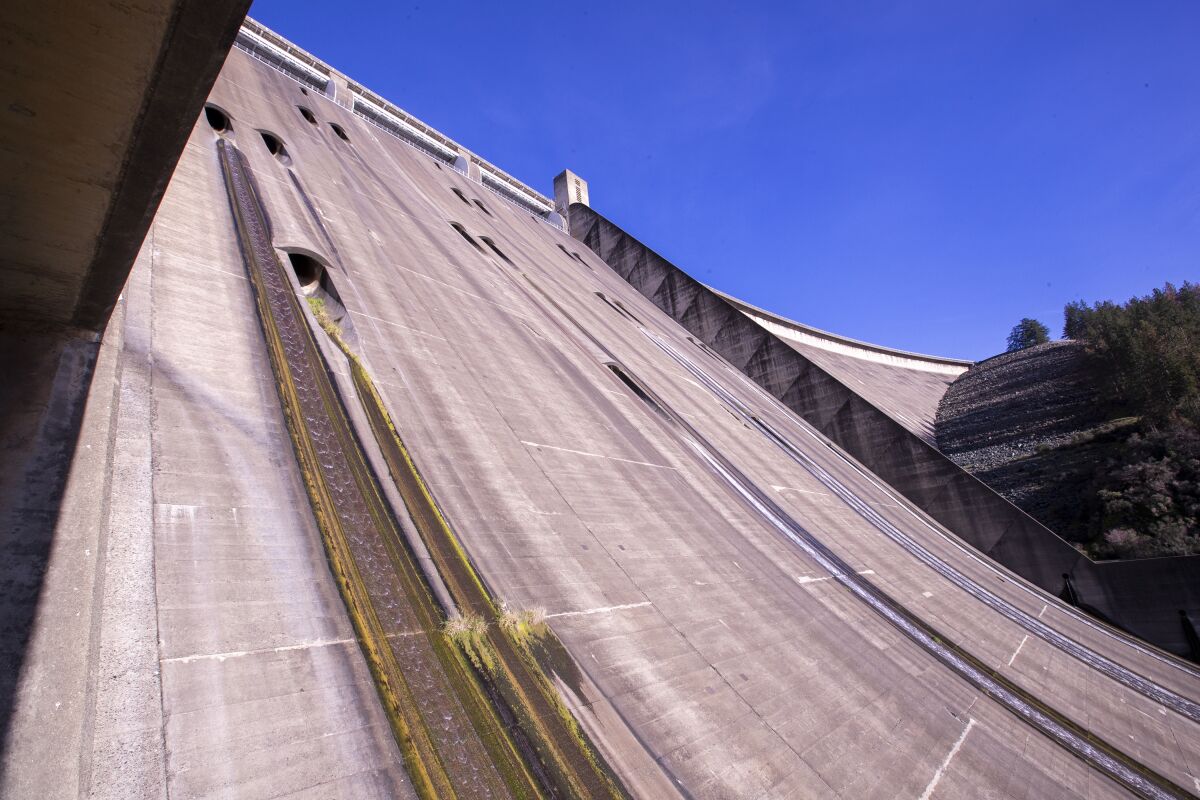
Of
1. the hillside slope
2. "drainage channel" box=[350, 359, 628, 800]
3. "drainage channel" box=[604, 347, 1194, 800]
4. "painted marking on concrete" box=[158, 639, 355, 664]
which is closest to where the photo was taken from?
"painted marking on concrete" box=[158, 639, 355, 664]

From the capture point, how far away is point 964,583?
37.7 ft

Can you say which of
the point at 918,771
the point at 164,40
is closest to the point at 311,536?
the point at 164,40

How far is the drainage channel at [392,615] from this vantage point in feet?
11.0

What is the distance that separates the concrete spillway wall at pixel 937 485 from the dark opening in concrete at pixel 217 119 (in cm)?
1630

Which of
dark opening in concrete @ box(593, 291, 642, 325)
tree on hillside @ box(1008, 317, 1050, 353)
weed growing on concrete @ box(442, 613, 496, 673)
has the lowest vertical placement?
weed growing on concrete @ box(442, 613, 496, 673)

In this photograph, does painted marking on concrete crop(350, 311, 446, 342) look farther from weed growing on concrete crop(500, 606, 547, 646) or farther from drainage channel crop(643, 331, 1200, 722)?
drainage channel crop(643, 331, 1200, 722)

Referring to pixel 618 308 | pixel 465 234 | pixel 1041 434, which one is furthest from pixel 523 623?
pixel 1041 434

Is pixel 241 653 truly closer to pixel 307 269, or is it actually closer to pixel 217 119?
pixel 307 269

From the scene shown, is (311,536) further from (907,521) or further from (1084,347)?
(1084,347)

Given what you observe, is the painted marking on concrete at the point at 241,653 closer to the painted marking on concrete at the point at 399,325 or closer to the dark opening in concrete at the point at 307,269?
the painted marking on concrete at the point at 399,325

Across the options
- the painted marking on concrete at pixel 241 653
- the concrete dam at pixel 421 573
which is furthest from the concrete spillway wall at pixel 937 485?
the painted marking on concrete at pixel 241 653

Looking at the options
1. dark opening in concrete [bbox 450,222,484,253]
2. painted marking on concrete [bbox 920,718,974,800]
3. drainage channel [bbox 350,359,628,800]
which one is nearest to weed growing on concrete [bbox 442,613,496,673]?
drainage channel [bbox 350,359,628,800]

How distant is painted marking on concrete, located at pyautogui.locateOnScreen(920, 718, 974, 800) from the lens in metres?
5.04

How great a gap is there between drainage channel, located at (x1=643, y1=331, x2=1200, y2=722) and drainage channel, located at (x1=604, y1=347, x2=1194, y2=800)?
3.18 metres
